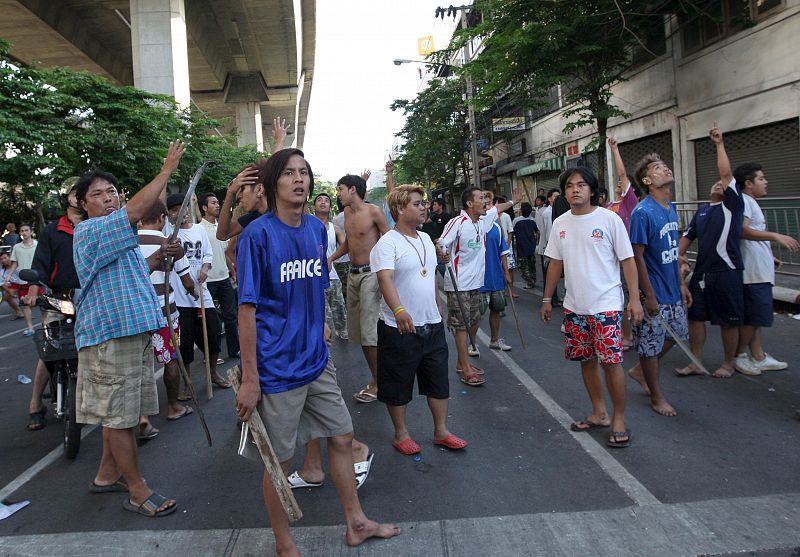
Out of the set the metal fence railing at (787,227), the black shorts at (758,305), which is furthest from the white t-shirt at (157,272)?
the metal fence railing at (787,227)

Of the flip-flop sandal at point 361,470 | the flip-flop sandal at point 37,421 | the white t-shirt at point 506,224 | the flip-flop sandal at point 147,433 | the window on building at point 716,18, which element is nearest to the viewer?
the flip-flop sandal at point 361,470

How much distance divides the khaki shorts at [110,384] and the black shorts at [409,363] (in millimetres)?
1485

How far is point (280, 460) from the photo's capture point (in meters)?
2.72

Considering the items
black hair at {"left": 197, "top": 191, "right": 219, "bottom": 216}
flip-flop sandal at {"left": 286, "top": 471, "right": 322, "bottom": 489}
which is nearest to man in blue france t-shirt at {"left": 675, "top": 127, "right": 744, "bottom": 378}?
flip-flop sandal at {"left": 286, "top": 471, "right": 322, "bottom": 489}

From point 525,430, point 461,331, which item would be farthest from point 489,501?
point 461,331

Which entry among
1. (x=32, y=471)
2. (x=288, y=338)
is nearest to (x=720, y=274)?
(x=288, y=338)

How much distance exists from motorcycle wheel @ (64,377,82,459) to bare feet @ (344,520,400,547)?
92.2 inches

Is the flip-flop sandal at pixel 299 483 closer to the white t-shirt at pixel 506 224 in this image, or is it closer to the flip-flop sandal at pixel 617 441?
the flip-flop sandal at pixel 617 441

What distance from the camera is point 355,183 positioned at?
5.45m

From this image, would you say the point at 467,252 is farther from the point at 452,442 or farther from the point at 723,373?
the point at 723,373

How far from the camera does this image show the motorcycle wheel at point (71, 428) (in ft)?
13.7

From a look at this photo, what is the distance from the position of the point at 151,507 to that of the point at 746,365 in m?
4.98

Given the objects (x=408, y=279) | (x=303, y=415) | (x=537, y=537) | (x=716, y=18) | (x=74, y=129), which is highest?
(x=716, y=18)

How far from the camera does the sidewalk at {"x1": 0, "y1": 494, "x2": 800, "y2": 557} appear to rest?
2.79 m
